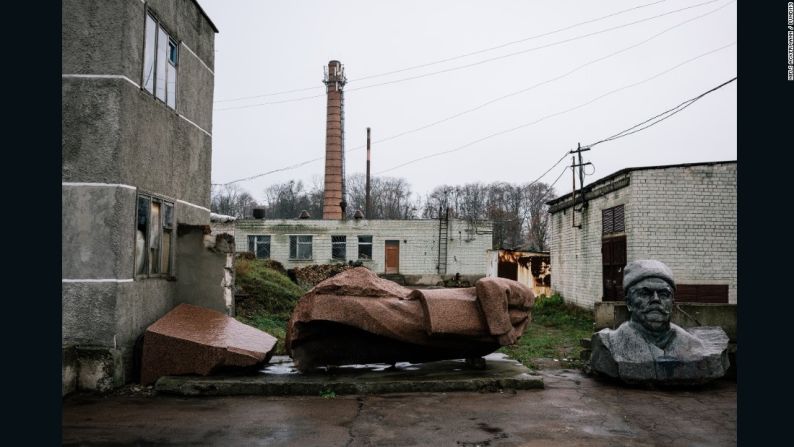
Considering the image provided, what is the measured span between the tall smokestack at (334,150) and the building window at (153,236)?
77.4 feet

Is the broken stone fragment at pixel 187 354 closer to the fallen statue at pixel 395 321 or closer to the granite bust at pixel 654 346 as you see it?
the fallen statue at pixel 395 321

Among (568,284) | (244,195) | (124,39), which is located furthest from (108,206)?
(244,195)

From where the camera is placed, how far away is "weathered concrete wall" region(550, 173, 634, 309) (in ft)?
51.5

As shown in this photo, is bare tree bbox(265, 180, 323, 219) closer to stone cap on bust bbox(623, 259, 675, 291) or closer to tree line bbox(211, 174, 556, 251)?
tree line bbox(211, 174, 556, 251)

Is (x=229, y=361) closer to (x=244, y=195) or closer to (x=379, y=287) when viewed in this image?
(x=379, y=287)

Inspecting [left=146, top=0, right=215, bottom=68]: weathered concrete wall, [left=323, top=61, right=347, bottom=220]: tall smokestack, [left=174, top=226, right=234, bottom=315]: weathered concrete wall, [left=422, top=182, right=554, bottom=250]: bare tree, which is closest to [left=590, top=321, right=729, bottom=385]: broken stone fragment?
[left=174, top=226, right=234, bottom=315]: weathered concrete wall

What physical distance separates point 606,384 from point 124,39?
24.4 ft

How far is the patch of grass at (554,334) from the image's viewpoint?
10445mm

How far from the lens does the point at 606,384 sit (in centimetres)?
784

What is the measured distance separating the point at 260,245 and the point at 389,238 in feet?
21.2

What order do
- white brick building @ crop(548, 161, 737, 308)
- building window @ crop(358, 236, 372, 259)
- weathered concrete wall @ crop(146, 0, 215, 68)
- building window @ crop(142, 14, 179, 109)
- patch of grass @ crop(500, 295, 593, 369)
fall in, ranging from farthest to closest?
building window @ crop(358, 236, 372, 259)
white brick building @ crop(548, 161, 737, 308)
patch of grass @ crop(500, 295, 593, 369)
weathered concrete wall @ crop(146, 0, 215, 68)
building window @ crop(142, 14, 179, 109)

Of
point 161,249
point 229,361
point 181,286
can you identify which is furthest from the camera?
point 181,286

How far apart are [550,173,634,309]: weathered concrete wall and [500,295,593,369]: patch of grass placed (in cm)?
42

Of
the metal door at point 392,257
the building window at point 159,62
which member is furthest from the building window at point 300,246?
the building window at point 159,62
